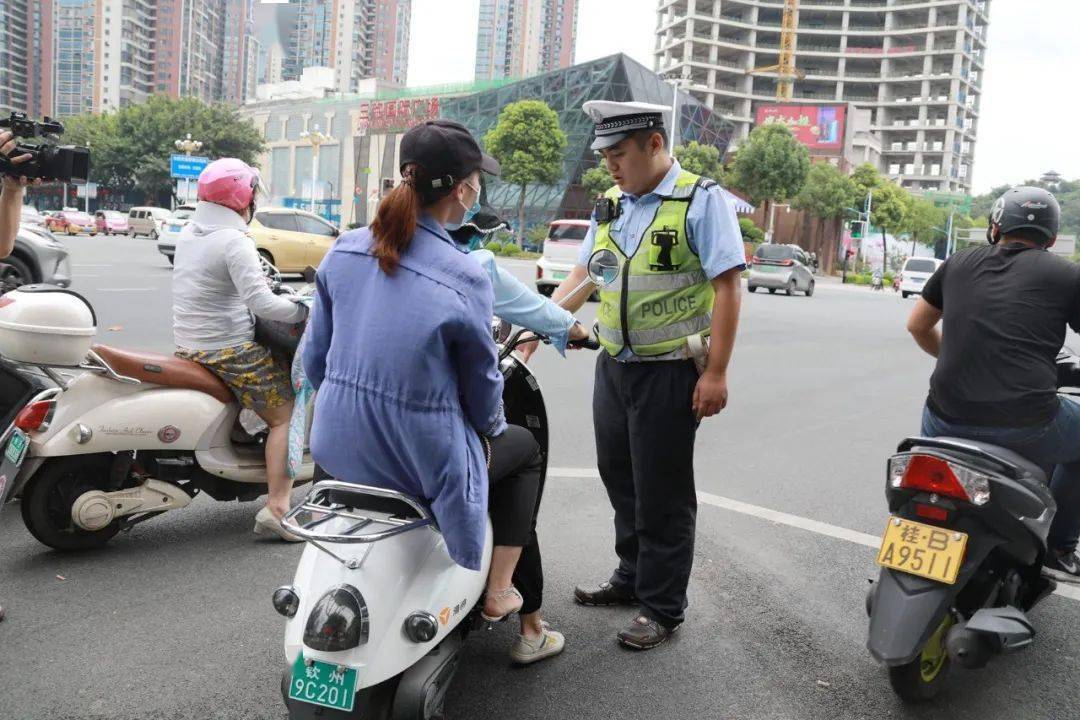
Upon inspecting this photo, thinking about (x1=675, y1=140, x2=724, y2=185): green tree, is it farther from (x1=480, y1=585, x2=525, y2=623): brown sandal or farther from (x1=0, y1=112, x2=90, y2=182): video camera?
(x1=480, y1=585, x2=525, y2=623): brown sandal

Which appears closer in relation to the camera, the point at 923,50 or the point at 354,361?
the point at 354,361

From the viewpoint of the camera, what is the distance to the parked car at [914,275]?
33.2 metres

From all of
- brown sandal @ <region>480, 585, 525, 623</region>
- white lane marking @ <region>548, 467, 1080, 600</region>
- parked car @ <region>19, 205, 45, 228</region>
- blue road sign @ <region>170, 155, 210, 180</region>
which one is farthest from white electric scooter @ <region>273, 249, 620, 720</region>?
blue road sign @ <region>170, 155, 210, 180</region>

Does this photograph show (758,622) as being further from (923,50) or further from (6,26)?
(6,26)

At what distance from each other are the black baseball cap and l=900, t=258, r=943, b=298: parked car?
32848 mm

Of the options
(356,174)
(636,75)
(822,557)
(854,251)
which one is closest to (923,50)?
(854,251)

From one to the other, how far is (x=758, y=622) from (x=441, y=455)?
1.86m

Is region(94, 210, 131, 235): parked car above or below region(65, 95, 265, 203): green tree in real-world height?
below

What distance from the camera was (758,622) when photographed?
142 inches

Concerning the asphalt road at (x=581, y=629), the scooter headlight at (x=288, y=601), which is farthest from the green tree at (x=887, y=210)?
the scooter headlight at (x=288, y=601)

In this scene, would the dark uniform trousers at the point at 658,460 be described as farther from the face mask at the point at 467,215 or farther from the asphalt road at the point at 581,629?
the face mask at the point at 467,215

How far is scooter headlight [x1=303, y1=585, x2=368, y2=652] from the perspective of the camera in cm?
217

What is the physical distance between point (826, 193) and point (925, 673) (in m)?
61.8

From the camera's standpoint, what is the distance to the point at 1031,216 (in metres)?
3.19
